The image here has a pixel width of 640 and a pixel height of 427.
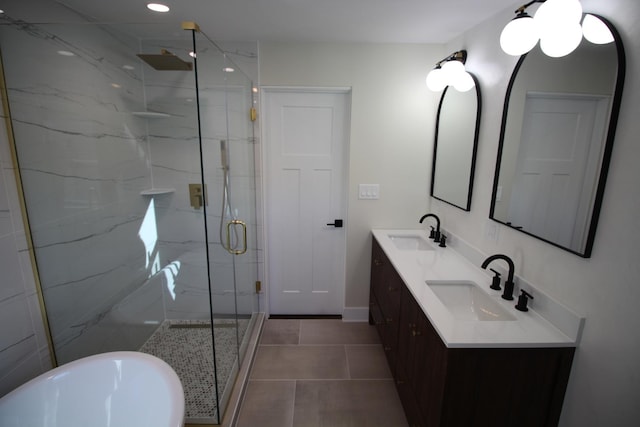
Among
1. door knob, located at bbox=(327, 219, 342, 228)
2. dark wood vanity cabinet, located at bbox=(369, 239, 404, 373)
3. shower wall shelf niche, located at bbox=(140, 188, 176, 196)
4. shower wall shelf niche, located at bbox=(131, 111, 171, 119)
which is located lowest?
dark wood vanity cabinet, located at bbox=(369, 239, 404, 373)

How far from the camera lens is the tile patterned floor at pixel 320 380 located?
6.24ft

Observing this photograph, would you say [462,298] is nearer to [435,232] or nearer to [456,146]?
[435,232]

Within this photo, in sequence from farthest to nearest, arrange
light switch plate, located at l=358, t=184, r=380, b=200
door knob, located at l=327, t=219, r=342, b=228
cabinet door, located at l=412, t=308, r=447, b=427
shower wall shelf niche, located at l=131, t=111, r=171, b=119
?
door knob, located at l=327, t=219, r=342, b=228, light switch plate, located at l=358, t=184, r=380, b=200, shower wall shelf niche, located at l=131, t=111, r=171, b=119, cabinet door, located at l=412, t=308, r=447, b=427

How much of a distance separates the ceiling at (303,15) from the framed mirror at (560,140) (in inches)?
22.6

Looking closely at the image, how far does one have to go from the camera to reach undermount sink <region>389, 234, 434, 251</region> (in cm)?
251

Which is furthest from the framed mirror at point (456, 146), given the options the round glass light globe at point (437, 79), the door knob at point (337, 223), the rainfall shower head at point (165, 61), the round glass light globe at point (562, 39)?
the rainfall shower head at point (165, 61)

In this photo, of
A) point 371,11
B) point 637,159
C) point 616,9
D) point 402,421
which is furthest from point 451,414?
point 371,11

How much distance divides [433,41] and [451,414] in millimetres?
2517

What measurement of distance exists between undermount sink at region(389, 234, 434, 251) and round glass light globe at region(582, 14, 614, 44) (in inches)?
62.9

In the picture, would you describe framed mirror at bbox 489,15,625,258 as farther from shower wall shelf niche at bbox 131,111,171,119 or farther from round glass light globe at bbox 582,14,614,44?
shower wall shelf niche at bbox 131,111,171,119

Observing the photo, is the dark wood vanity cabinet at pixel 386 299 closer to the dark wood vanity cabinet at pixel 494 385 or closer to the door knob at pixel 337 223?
the door knob at pixel 337 223

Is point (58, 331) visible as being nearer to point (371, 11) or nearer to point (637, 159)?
point (371, 11)

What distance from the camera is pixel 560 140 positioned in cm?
130

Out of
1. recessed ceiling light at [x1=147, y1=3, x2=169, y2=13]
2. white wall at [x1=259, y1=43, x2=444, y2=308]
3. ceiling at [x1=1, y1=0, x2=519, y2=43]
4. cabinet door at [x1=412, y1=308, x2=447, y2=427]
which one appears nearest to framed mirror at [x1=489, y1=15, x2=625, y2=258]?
ceiling at [x1=1, y1=0, x2=519, y2=43]
